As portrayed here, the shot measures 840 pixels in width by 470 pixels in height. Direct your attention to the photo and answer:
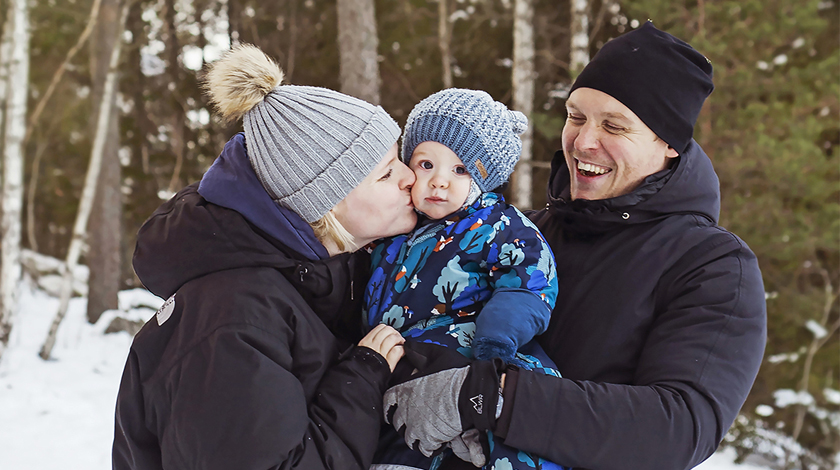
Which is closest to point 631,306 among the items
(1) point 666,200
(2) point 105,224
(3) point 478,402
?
(1) point 666,200

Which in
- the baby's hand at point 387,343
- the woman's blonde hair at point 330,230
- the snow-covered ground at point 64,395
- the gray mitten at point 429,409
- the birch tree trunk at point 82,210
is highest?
the woman's blonde hair at point 330,230

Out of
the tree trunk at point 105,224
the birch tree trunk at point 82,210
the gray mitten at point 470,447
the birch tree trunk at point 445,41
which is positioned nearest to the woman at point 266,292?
the gray mitten at point 470,447

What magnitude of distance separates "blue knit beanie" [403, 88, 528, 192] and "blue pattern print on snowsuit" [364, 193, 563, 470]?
5.0 inches

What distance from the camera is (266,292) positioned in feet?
5.38

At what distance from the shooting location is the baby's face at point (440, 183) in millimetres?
2090

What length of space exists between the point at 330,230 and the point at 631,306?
926mm

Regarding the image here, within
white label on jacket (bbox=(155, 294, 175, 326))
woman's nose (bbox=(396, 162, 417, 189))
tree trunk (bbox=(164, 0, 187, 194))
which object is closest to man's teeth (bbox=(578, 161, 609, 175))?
woman's nose (bbox=(396, 162, 417, 189))

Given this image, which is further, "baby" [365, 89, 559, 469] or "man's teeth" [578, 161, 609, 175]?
"man's teeth" [578, 161, 609, 175]

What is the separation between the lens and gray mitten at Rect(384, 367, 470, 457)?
170 centimetres

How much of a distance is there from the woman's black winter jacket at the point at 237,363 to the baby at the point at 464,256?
236mm

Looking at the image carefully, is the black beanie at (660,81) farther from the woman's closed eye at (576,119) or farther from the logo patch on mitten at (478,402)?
the logo patch on mitten at (478,402)

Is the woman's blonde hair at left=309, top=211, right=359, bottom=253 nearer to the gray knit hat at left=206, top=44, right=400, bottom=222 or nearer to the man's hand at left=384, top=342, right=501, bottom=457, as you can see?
the gray knit hat at left=206, top=44, right=400, bottom=222

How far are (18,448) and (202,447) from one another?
4981 mm

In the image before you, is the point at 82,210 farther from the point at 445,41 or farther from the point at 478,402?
the point at 445,41
